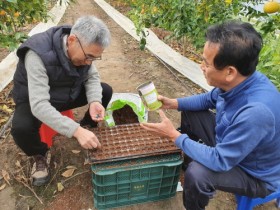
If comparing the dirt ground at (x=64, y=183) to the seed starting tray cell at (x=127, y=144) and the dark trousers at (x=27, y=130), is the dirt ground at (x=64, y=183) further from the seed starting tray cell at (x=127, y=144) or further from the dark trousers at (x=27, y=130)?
the seed starting tray cell at (x=127, y=144)

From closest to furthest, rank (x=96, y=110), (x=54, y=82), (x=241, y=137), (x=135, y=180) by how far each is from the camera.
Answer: (x=241, y=137), (x=135, y=180), (x=54, y=82), (x=96, y=110)

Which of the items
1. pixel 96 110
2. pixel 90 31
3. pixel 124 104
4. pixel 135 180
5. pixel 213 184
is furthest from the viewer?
pixel 124 104

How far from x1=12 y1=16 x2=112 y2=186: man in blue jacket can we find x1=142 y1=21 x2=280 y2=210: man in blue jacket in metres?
0.66

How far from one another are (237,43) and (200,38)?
243cm

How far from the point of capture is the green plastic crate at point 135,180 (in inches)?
76.7

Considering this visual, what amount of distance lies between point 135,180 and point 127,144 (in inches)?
10.6

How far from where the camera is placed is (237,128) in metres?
1.59

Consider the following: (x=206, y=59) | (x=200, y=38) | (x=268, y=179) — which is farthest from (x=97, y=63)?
(x=268, y=179)

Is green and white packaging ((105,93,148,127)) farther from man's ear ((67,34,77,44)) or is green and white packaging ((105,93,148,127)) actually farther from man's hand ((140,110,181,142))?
man's ear ((67,34,77,44))

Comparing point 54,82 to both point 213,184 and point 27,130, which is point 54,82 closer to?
point 27,130

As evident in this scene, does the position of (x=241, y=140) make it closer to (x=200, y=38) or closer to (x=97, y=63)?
(x=200, y=38)

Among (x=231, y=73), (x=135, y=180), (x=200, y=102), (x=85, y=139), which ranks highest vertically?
(x=231, y=73)

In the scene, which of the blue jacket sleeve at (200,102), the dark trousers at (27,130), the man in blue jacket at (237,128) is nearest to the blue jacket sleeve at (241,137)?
the man in blue jacket at (237,128)

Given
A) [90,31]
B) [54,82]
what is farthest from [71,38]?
[54,82]
